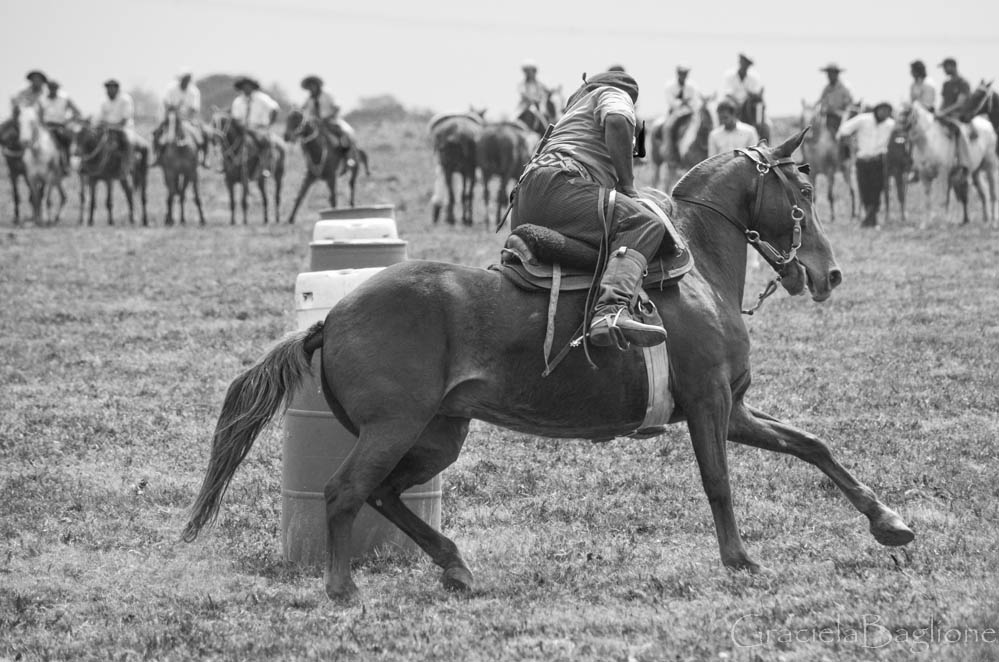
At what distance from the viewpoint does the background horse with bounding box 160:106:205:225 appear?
3017 centimetres

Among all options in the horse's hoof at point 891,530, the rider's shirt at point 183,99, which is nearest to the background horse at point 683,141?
the rider's shirt at point 183,99

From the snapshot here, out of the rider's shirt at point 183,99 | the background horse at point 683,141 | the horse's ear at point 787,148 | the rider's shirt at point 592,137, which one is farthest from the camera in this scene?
the rider's shirt at point 183,99

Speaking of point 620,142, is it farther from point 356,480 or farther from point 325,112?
point 325,112

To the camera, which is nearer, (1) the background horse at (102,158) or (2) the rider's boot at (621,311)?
(2) the rider's boot at (621,311)

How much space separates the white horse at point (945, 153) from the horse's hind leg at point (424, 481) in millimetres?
20199

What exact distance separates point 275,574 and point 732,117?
19.8 metres

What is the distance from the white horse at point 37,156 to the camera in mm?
30236

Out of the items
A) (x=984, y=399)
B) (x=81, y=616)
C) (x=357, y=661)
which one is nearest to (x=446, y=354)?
(x=357, y=661)

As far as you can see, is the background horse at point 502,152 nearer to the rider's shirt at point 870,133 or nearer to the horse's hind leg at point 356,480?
the rider's shirt at point 870,133

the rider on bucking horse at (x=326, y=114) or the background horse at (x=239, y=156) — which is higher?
the rider on bucking horse at (x=326, y=114)

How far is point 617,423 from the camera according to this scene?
25.0 feet

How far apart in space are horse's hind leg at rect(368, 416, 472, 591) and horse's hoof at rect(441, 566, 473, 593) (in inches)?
2.3

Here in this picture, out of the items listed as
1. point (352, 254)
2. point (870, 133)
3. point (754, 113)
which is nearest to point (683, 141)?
point (754, 113)

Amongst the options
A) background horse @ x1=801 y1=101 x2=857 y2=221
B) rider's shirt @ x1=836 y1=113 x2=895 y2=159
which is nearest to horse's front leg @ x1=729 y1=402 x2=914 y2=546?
rider's shirt @ x1=836 y1=113 x2=895 y2=159
